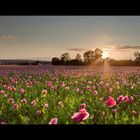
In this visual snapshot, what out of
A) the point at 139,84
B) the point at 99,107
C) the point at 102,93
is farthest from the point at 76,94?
the point at 139,84

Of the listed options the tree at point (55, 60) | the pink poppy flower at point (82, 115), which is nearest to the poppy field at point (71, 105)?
the pink poppy flower at point (82, 115)

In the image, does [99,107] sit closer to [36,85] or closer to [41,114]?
[41,114]

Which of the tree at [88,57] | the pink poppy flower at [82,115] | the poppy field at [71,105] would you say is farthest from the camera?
the tree at [88,57]

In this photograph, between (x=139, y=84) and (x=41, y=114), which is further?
(x=139, y=84)

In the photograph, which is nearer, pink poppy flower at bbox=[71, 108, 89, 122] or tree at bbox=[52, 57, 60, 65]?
pink poppy flower at bbox=[71, 108, 89, 122]

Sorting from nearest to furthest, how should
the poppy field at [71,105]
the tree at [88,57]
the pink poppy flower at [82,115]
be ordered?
the pink poppy flower at [82,115], the poppy field at [71,105], the tree at [88,57]

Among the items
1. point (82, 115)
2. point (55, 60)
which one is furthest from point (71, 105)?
point (55, 60)

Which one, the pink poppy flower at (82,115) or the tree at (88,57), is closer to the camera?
the pink poppy flower at (82,115)

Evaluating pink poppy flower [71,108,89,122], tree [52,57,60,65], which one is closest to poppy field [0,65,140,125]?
pink poppy flower [71,108,89,122]

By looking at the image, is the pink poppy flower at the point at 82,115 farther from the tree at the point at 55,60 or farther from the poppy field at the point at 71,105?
the tree at the point at 55,60

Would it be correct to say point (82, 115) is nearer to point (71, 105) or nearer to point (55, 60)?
point (71, 105)

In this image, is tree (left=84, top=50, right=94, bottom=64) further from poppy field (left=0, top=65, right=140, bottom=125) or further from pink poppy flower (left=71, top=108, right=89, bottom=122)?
pink poppy flower (left=71, top=108, right=89, bottom=122)
